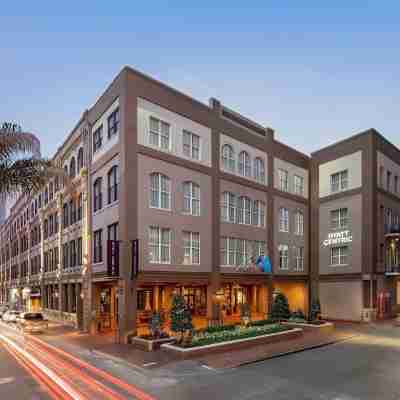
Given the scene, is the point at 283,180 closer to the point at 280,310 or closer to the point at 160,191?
the point at 280,310

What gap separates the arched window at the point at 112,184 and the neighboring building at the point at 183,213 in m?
0.14

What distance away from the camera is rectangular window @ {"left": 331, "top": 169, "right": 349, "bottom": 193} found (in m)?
40.3

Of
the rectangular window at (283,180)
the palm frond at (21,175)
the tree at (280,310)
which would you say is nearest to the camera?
the palm frond at (21,175)

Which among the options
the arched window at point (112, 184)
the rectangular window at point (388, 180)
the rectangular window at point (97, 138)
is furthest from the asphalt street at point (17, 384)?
the rectangular window at point (388, 180)

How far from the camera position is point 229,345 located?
69.0 feet

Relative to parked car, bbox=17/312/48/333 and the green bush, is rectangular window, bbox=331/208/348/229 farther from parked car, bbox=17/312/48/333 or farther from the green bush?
parked car, bbox=17/312/48/333

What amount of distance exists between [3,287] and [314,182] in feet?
219

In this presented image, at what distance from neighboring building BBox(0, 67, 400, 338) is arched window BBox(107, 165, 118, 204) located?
5.5 inches

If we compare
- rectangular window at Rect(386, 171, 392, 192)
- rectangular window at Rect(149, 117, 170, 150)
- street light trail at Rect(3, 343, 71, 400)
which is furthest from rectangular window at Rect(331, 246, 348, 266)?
street light trail at Rect(3, 343, 71, 400)

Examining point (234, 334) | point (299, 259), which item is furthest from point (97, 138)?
point (299, 259)

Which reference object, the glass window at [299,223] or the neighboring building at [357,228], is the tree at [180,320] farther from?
the glass window at [299,223]

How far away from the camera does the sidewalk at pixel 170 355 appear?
1847 cm

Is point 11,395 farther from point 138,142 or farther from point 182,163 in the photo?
point 182,163

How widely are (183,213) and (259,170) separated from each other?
1185 centimetres
